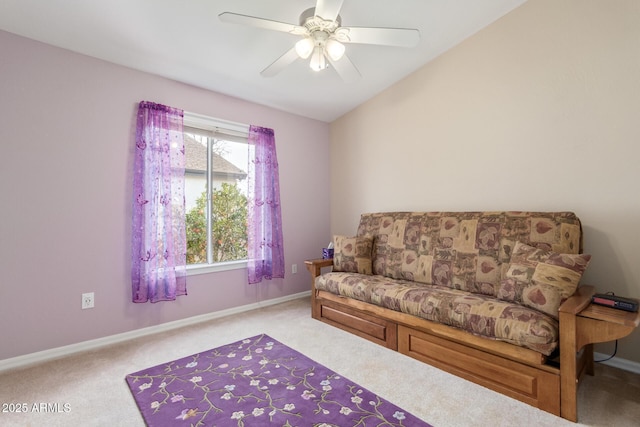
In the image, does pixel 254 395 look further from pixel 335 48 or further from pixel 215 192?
pixel 335 48

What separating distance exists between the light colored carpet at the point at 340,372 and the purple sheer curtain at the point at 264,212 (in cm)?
90

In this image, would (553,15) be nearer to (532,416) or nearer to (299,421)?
(532,416)

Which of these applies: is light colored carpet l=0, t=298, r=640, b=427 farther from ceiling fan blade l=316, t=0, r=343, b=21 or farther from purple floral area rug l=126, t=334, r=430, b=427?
ceiling fan blade l=316, t=0, r=343, b=21

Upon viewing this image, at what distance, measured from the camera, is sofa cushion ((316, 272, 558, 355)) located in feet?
5.42

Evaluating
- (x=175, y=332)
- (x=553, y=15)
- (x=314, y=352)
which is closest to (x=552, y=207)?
(x=553, y=15)

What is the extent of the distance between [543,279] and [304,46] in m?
2.15

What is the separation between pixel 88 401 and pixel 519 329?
254 cm

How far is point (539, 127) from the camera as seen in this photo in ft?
8.14

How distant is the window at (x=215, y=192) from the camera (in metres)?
3.20

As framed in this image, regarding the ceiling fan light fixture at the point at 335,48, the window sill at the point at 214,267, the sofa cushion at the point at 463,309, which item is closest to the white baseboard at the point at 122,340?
the window sill at the point at 214,267

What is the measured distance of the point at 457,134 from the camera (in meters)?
3.01

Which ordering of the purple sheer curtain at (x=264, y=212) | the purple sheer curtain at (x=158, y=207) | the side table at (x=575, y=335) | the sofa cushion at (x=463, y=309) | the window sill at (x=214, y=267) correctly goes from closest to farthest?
the side table at (x=575, y=335) < the sofa cushion at (x=463, y=309) < the purple sheer curtain at (x=158, y=207) < the window sill at (x=214, y=267) < the purple sheer curtain at (x=264, y=212)

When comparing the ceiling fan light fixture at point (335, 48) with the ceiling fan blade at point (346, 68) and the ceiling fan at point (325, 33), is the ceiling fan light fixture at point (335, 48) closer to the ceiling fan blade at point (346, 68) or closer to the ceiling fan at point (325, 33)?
the ceiling fan at point (325, 33)

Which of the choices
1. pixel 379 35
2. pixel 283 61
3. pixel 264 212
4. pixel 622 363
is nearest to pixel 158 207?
pixel 264 212
